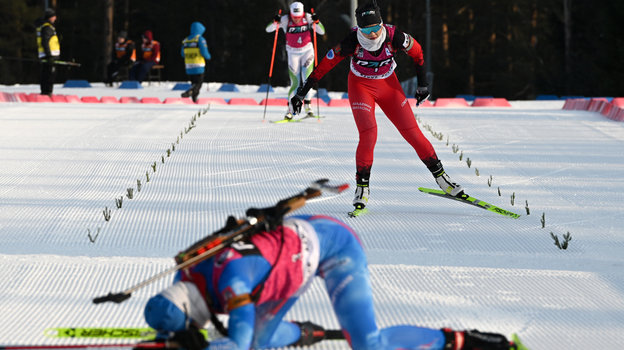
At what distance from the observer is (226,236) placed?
3156 millimetres

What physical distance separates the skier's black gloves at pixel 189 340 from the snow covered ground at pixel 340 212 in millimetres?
952

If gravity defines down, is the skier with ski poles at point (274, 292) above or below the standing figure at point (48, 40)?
above

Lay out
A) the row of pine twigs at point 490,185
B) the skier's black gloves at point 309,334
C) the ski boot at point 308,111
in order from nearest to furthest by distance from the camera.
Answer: the skier's black gloves at point 309,334
the row of pine twigs at point 490,185
the ski boot at point 308,111

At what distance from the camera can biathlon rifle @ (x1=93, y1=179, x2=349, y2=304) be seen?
3080mm

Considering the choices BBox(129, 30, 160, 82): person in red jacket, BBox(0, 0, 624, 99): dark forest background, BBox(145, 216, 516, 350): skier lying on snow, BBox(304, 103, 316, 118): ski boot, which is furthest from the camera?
BBox(0, 0, 624, 99): dark forest background

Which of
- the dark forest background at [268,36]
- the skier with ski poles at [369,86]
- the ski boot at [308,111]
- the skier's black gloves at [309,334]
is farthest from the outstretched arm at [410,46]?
the dark forest background at [268,36]

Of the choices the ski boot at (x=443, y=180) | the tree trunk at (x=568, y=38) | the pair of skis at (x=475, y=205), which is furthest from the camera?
the tree trunk at (x=568, y=38)

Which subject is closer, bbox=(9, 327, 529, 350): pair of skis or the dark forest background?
bbox=(9, 327, 529, 350): pair of skis

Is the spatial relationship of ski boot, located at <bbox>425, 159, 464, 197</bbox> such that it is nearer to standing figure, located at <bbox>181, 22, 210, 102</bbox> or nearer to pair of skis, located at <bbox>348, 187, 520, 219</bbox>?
pair of skis, located at <bbox>348, 187, 520, 219</bbox>

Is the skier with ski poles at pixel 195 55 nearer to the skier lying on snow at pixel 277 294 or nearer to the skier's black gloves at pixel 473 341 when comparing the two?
the skier lying on snow at pixel 277 294

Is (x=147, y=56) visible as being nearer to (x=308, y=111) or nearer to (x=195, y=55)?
(x=195, y=55)

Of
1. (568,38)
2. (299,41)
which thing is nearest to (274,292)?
(299,41)

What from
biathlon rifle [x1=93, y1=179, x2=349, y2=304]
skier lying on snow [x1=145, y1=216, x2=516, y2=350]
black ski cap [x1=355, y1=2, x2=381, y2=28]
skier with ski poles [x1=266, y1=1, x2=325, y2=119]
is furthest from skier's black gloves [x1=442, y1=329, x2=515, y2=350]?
skier with ski poles [x1=266, y1=1, x2=325, y2=119]

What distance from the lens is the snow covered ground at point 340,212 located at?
4391mm
